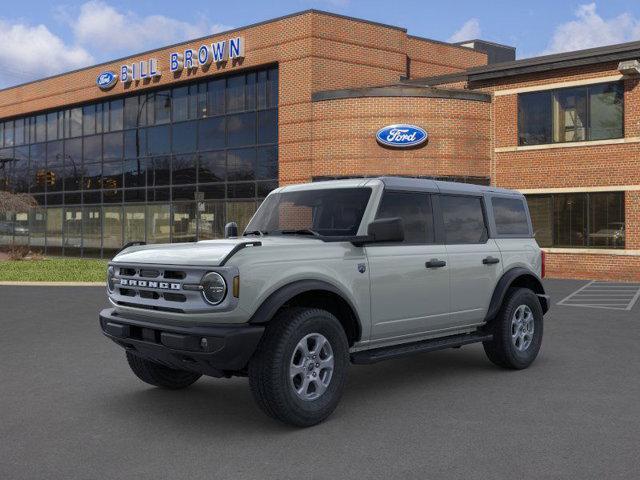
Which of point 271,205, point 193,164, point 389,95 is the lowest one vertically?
point 271,205

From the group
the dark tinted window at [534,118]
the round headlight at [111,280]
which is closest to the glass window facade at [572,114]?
the dark tinted window at [534,118]

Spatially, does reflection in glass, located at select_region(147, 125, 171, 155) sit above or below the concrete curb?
above

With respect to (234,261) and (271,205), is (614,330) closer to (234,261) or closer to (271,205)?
(271,205)

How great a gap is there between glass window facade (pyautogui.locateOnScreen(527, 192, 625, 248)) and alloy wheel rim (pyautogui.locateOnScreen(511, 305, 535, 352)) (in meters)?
14.3

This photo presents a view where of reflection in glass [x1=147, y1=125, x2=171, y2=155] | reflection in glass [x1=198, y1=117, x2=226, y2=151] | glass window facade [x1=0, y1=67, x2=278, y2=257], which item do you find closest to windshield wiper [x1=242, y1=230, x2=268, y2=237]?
glass window facade [x1=0, y1=67, x2=278, y2=257]

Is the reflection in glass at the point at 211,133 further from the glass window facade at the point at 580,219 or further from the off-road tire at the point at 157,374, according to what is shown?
the off-road tire at the point at 157,374

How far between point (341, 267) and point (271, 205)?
1679mm

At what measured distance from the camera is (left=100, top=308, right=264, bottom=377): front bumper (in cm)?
500

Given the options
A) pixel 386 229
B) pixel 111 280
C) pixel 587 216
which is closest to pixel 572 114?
pixel 587 216

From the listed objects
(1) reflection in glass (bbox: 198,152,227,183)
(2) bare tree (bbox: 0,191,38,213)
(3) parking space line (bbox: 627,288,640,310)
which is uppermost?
(1) reflection in glass (bbox: 198,152,227,183)

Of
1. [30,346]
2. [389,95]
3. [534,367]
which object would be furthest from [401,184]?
[389,95]

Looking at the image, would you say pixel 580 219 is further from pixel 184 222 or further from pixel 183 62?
pixel 183 62

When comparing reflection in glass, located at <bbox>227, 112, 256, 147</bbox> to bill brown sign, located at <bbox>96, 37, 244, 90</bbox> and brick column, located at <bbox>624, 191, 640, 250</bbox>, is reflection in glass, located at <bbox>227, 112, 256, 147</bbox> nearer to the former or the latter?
bill brown sign, located at <bbox>96, 37, 244, 90</bbox>

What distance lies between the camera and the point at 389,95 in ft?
74.7
